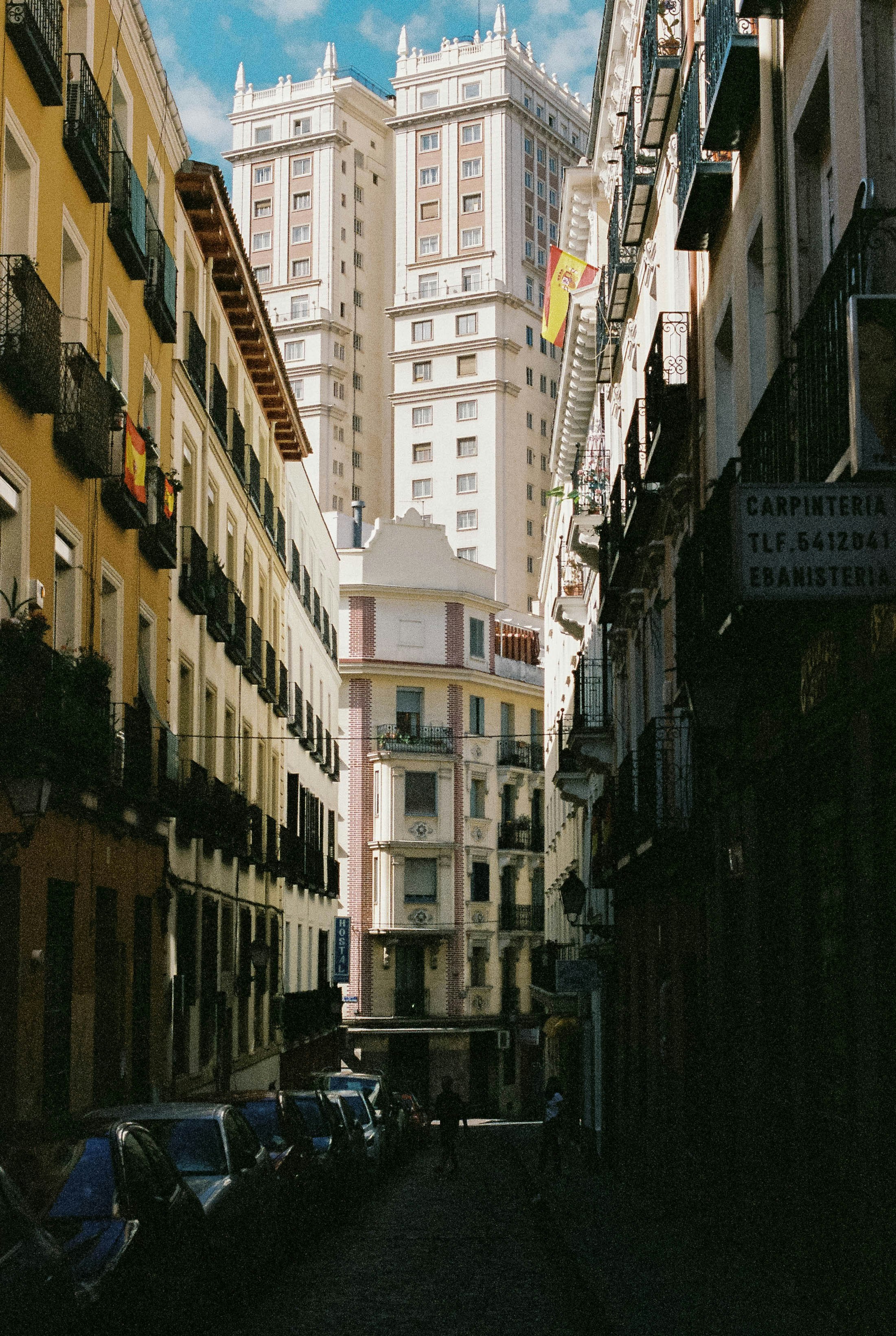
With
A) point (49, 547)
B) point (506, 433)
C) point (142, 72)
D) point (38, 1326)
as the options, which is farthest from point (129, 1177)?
point (506, 433)

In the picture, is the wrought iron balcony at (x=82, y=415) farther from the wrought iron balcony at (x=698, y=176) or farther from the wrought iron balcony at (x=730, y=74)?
the wrought iron balcony at (x=730, y=74)

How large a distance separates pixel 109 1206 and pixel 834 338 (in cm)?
595

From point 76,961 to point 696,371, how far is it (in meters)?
9.20

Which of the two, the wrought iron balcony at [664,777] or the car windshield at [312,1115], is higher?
the wrought iron balcony at [664,777]

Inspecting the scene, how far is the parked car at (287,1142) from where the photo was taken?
15.7 meters

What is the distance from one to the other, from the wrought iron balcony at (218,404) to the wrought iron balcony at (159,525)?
5.71 meters

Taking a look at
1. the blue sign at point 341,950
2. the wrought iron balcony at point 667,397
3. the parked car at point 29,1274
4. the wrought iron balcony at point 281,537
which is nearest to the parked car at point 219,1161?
the parked car at point 29,1274

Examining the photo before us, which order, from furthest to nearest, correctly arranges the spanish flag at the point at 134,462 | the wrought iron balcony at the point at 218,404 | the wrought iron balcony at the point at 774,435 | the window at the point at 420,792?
the window at the point at 420,792 < the wrought iron balcony at the point at 218,404 < the spanish flag at the point at 134,462 < the wrought iron balcony at the point at 774,435

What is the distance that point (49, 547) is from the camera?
60.6 ft

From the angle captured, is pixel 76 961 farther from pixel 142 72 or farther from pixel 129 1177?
pixel 142 72

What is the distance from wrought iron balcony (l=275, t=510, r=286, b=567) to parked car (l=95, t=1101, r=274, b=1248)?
26480mm

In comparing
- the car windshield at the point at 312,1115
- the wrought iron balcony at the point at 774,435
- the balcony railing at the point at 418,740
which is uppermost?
the balcony railing at the point at 418,740

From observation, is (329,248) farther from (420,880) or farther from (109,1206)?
(109,1206)

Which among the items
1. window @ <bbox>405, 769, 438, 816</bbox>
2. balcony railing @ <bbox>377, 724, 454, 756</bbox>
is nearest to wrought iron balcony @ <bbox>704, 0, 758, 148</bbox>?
balcony railing @ <bbox>377, 724, 454, 756</bbox>
